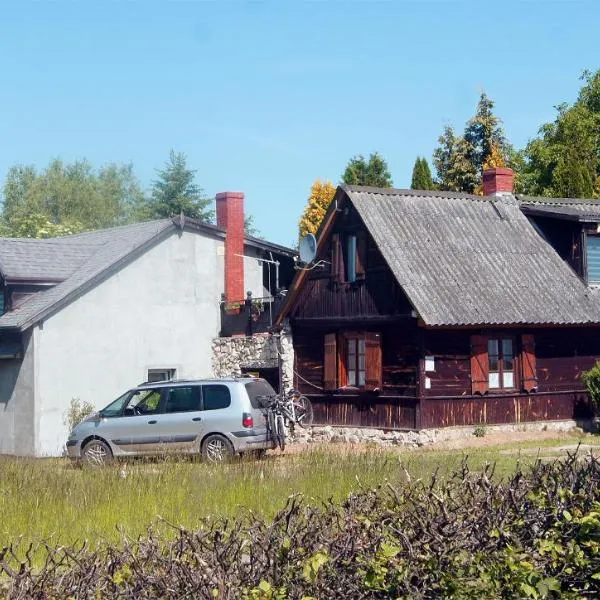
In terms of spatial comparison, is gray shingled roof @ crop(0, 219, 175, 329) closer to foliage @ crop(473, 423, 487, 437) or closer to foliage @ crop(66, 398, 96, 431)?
foliage @ crop(66, 398, 96, 431)

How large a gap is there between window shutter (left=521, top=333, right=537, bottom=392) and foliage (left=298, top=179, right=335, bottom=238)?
25.6 metres

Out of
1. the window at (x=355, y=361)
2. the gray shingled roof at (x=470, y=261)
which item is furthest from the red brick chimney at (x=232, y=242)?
the gray shingled roof at (x=470, y=261)

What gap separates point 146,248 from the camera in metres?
30.8

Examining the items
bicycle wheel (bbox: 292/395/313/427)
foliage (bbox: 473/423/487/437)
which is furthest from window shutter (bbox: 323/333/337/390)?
foliage (bbox: 473/423/487/437)

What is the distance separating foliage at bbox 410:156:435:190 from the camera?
142 feet

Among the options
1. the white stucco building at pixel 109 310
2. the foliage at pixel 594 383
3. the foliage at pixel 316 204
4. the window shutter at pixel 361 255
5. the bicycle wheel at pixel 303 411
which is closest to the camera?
the foliage at pixel 594 383

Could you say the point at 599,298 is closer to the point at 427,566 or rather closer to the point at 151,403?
the point at 151,403

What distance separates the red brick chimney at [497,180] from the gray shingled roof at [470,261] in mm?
809

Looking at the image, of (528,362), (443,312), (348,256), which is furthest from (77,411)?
(528,362)

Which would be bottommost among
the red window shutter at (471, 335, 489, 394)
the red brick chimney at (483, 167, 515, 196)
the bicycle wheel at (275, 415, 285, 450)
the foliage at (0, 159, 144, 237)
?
the bicycle wheel at (275, 415, 285, 450)

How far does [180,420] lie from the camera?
73.7ft

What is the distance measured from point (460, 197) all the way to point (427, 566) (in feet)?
78.2

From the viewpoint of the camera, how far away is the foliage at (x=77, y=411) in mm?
28531

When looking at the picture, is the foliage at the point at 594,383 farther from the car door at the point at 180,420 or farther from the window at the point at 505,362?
the car door at the point at 180,420
